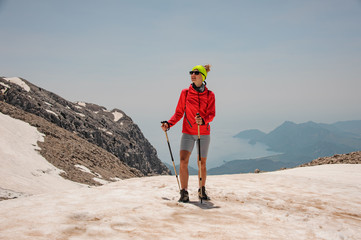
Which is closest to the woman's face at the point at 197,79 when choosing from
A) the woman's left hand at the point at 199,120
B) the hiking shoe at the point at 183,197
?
the woman's left hand at the point at 199,120

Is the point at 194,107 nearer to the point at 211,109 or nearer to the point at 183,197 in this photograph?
the point at 211,109

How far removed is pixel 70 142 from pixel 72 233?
35.8 meters

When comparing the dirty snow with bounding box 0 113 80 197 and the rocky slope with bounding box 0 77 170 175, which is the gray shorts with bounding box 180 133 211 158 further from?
the rocky slope with bounding box 0 77 170 175

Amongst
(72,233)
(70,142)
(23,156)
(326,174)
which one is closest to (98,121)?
(70,142)

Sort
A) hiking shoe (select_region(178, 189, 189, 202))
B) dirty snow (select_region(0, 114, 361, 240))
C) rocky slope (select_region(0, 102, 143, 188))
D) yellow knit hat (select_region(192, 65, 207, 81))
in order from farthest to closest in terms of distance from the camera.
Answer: rocky slope (select_region(0, 102, 143, 188)) → yellow knit hat (select_region(192, 65, 207, 81)) → hiking shoe (select_region(178, 189, 189, 202)) → dirty snow (select_region(0, 114, 361, 240))

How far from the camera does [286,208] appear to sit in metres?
6.79

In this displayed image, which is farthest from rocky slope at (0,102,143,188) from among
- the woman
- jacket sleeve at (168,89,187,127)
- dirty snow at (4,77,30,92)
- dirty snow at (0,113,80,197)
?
the woman

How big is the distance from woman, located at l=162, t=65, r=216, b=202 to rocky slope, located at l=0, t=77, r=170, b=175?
4390 centimetres

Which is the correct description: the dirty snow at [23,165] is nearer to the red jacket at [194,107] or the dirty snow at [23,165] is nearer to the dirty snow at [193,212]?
the dirty snow at [193,212]

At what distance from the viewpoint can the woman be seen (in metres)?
7.23

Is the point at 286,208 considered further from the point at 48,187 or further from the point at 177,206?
the point at 48,187

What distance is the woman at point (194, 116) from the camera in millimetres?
7230

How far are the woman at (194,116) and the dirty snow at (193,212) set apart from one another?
0.88 m

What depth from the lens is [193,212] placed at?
603cm
